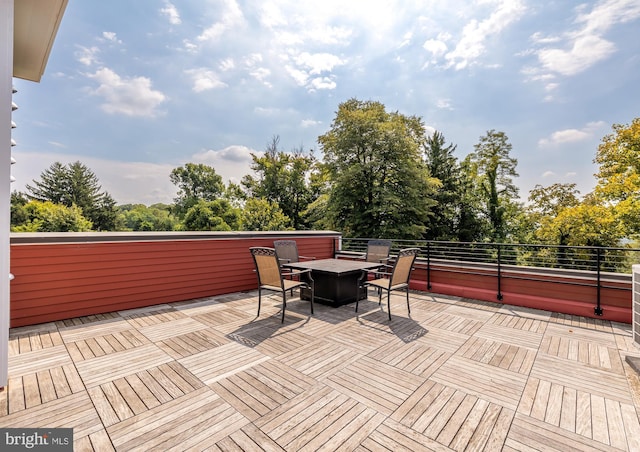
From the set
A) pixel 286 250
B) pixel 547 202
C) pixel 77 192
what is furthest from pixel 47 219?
pixel 547 202

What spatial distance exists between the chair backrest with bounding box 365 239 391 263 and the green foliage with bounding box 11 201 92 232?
93.3 feet

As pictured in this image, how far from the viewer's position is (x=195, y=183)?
104ft

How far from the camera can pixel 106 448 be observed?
1.51m

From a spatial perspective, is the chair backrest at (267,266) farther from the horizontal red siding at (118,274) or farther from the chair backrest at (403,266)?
the horizontal red siding at (118,274)

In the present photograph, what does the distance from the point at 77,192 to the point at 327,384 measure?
4012 centimetres

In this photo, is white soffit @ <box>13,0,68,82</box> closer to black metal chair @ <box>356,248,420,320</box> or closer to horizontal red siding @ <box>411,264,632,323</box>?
black metal chair @ <box>356,248,420,320</box>

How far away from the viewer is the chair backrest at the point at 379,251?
5.03 meters

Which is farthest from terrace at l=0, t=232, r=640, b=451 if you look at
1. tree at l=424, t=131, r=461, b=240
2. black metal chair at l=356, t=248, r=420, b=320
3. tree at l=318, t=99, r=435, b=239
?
tree at l=424, t=131, r=461, b=240

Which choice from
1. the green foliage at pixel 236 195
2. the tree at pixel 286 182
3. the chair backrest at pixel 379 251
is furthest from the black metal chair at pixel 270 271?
the green foliage at pixel 236 195

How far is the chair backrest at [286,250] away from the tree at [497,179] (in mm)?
16333

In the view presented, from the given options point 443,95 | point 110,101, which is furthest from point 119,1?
point 110,101

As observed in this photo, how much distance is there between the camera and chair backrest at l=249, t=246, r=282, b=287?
346 cm

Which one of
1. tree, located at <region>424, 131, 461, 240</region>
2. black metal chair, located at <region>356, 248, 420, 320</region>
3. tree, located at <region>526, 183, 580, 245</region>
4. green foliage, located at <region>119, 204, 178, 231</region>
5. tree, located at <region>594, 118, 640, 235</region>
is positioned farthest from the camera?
green foliage, located at <region>119, 204, 178, 231</region>

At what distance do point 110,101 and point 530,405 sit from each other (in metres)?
32.4
